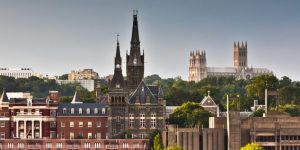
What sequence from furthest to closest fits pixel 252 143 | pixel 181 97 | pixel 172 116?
pixel 181 97 → pixel 172 116 → pixel 252 143

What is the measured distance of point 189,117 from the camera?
141 metres

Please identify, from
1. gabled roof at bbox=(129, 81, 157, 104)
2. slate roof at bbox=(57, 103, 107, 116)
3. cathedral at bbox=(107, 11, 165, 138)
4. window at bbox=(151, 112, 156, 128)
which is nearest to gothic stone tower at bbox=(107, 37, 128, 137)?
cathedral at bbox=(107, 11, 165, 138)

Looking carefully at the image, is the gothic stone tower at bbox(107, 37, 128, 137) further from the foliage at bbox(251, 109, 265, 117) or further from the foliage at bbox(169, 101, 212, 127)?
the foliage at bbox(251, 109, 265, 117)

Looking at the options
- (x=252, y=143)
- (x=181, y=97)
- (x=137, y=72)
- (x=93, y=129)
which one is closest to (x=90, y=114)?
(x=93, y=129)

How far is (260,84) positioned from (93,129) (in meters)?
59.4

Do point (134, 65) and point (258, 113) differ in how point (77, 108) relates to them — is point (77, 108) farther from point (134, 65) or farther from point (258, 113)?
point (258, 113)

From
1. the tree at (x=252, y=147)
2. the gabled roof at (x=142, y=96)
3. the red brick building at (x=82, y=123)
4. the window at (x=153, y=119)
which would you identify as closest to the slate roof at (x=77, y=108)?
the red brick building at (x=82, y=123)

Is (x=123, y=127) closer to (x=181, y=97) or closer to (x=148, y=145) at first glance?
(x=148, y=145)

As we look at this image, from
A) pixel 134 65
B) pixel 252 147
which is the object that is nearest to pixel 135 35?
pixel 134 65

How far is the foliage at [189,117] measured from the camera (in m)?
140

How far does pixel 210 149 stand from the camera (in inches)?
4875

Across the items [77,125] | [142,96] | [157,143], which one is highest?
[142,96]

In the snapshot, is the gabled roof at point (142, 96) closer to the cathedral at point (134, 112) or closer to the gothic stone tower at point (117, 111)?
the cathedral at point (134, 112)

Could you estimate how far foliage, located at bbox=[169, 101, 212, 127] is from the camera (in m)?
140
